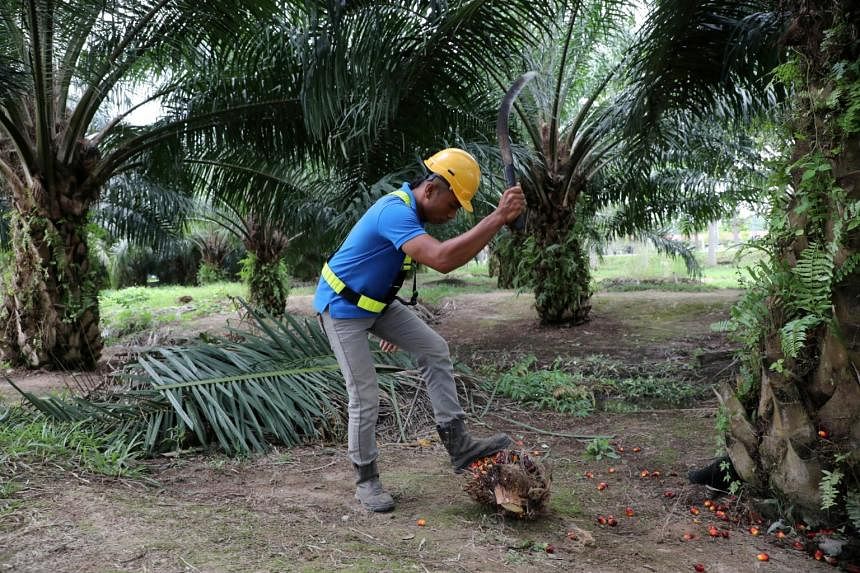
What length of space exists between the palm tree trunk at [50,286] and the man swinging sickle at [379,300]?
459 cm

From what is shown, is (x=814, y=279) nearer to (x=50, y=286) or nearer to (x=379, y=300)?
(x=379, y=300)

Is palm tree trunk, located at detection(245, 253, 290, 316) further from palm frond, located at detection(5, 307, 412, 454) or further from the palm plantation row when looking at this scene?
palm frond, located at detection(5, 307, 412, 454)

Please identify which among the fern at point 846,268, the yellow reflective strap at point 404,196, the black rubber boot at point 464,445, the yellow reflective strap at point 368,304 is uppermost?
the yellow reflective strap at point 404,196

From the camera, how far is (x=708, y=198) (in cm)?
1120

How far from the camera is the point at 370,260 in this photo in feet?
10.2

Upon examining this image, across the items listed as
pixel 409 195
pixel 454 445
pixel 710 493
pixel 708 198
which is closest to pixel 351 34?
pixel 409 195

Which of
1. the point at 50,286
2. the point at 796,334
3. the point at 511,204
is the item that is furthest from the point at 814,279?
the point at 50,286

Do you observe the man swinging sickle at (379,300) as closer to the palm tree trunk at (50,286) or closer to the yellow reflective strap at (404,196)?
the yellow reflective strap at (404,196)

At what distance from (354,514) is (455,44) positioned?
147 inches

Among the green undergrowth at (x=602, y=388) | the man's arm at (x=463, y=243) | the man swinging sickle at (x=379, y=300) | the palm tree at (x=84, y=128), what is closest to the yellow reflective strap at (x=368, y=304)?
the man swinging sickle at (x=379, y=300)

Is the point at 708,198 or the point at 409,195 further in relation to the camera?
the point at 708,198

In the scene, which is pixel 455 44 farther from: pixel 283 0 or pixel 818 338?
pixel 818 338

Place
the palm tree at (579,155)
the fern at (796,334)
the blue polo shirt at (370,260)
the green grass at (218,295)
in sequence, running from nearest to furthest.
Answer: the fern at (796,334), the blue polo shirt at (370,260), the palm tree at (579,155), the green grass at (218,295)

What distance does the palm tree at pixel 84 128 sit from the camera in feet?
18.1
